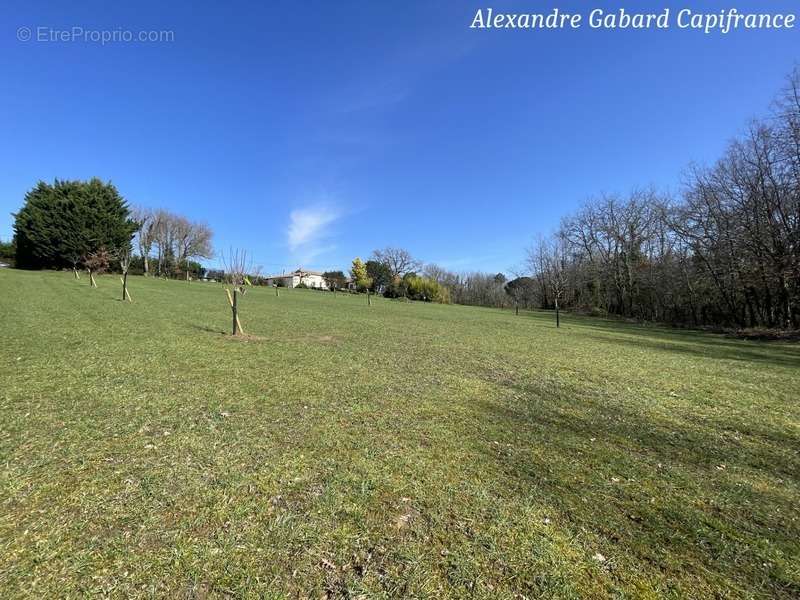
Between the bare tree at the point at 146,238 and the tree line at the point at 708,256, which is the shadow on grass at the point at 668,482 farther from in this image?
the bare tree at the point at 146,238

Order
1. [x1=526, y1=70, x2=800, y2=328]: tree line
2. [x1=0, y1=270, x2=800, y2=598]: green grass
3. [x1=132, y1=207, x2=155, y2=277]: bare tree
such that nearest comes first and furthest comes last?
[x1=0, y1=270, x2=800, y2=598]: green grass
[x1=526, y1=70, x2=800, y2=328]: tree line
[x1=132, y1=207, x2=155, y2=277]: bare tree

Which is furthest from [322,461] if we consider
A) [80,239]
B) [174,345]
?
[80,239]

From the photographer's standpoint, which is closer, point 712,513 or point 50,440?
point 712,513

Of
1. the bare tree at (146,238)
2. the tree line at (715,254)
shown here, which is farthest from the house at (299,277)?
the tree line at (715,254)

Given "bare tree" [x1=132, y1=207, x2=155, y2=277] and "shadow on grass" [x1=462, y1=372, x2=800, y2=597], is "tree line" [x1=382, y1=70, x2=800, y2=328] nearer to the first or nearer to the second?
"shadow on grass" [x1=462, y1=372, x2=800, y2=597]

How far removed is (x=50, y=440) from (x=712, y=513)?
5.76m

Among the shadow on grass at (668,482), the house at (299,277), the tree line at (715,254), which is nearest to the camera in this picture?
the shadow on grass at (668,482)

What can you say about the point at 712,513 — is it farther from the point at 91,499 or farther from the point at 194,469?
the point at 91,499

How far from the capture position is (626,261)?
39812 millimetres

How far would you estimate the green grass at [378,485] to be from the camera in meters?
2.00

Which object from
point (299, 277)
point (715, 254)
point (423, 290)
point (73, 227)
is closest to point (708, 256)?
point (715, 254)

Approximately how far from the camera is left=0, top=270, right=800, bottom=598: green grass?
200 cm

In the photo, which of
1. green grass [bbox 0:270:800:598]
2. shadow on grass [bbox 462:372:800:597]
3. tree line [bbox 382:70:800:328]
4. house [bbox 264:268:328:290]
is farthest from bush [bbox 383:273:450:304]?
Answer: shadow on grass [bbox 462:372:800:597]

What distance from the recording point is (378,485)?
9.49ft
